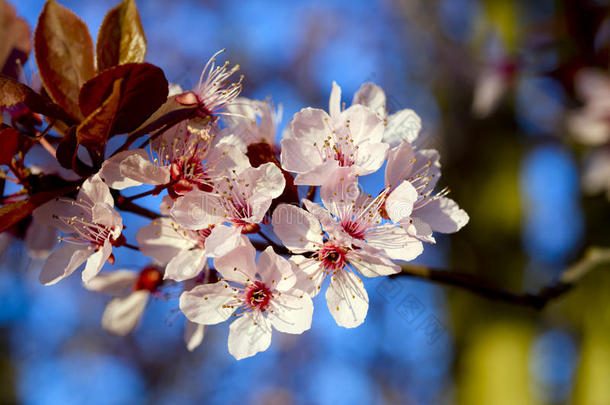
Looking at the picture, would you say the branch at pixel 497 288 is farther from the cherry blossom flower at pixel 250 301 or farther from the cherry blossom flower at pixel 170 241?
the cherry blossom flower at pixel 170 241

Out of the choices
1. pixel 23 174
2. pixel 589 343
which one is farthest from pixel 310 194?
pixel 589 343

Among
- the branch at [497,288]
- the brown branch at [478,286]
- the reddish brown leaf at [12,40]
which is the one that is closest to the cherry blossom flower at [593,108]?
the branch at [497,288]

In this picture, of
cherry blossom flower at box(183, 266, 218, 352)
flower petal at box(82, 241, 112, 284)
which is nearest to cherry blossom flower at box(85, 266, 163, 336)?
cherry blossom flower at box(183, 266, 218, 352)

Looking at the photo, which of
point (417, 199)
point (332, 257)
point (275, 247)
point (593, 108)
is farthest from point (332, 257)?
point (593, 108)

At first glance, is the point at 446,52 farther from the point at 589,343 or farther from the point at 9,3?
the point at 9,3

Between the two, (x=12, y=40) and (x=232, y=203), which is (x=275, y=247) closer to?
(x=232, y=203)
